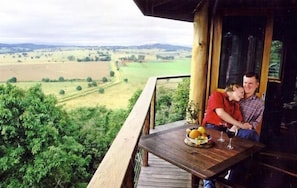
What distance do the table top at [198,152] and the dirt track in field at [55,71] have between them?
44.6 ft

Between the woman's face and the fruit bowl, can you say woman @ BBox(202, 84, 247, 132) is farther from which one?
the fruit bowl

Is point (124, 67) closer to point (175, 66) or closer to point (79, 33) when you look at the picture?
point (175, 66)

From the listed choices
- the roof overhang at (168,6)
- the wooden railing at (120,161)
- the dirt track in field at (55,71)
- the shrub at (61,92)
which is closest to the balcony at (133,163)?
the wooden railing at (120,161)

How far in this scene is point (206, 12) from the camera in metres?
3.77

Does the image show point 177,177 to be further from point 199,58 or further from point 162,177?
point 199,58

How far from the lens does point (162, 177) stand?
2947mm

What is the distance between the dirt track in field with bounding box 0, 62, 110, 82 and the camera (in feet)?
49.2

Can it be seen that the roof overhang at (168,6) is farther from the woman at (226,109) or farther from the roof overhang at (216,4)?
the woman at (226,109)

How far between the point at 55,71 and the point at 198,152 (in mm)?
16957

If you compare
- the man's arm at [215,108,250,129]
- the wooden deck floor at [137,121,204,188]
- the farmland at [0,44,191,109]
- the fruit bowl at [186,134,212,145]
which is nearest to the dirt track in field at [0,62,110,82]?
the farmland at [0,44,191,109]

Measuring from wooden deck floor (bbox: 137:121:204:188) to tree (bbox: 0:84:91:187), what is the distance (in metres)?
8.00

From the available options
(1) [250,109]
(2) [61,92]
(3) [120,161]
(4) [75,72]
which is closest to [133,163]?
(3) [120,161]

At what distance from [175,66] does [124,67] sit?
964 cm

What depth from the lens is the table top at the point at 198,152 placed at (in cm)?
174
